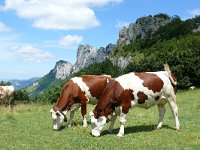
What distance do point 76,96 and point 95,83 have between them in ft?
5.19

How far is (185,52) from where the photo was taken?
77875 millimetres

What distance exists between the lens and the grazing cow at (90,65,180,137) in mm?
18172

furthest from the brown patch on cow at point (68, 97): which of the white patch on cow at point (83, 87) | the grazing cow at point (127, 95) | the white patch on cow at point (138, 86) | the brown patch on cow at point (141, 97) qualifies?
the brown patch on cow at point (141, 97)

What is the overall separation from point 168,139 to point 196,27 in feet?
586

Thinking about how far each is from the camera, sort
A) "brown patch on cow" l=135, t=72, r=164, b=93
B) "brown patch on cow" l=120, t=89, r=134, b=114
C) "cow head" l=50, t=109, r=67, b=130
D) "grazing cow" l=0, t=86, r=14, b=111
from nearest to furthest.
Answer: "brown patch on cow" l=120, t=89, r=134, b=114 < "brown patch on cow" l=135, t=72, r=164, b=93 < "cow head" l=50, t=109, r=67, b=130 < "grazing cow" l=0, t=86, r=14, b=111

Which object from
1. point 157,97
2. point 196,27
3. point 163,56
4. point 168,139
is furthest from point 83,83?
point 196,27

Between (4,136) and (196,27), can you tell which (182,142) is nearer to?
(4,136)

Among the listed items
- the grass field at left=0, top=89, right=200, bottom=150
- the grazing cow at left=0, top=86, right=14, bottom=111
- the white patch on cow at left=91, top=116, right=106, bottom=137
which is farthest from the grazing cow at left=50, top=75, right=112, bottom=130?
the grazing cow at left=0, top=86, right=14, bottom=111

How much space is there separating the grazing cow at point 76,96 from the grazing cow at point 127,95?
125 inches

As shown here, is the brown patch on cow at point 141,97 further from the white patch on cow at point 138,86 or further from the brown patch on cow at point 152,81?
the brown patch on cow at point 152,81

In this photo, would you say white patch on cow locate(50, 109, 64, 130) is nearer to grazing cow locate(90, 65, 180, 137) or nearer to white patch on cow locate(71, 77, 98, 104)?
white patch on cow locate(71, 77, 98, 104)

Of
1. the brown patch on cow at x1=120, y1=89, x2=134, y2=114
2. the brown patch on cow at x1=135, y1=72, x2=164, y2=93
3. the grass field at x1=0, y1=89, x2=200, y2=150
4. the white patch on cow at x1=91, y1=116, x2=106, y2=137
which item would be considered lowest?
the grass field at x1=0, y1=89, x2=200, y2=150

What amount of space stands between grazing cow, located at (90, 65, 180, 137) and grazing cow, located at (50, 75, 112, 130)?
3176 millimetres

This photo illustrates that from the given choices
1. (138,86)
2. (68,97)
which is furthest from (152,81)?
(68,97)
